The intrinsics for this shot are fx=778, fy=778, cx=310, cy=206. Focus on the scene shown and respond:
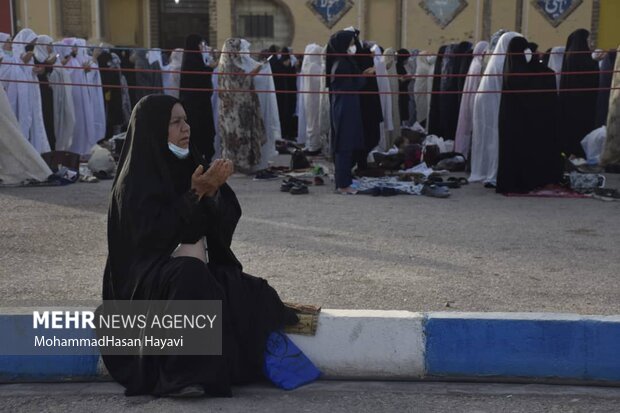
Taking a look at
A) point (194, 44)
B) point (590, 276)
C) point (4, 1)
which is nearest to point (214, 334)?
point (590, 276)

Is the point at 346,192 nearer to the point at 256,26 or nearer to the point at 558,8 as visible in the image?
the point at 256,26

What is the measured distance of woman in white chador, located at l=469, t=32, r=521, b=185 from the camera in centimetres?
862

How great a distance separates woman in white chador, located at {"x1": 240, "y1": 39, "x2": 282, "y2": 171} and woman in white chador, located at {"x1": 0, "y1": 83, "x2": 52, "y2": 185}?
264cm

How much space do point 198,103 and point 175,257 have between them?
6.84 m

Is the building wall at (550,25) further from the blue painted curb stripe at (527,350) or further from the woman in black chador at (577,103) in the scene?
the blue painted curb stripe at (527,350)

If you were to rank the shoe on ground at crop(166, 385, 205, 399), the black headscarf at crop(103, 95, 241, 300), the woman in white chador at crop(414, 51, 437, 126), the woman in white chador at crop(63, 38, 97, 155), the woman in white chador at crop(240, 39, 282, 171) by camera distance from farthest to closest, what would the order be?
the woman in white chador at crop(414, 51, 437, 126), the woman in white chador at crop(63, 38, 97, 155), the woman in white chador at crop(240, 39, 282, 171), the black headscarf at crop(103, 95, 241, 300), the shoe on ground at crop(166, 385, 205, 399)

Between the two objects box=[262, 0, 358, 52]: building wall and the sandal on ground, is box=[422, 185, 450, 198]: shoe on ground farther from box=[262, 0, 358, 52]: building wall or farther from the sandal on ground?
box=[262, 0, 358, 52]: building wall

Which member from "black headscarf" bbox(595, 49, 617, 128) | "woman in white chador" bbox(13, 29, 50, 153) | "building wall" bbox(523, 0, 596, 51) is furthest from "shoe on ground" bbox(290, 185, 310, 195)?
"building wall" bbox(523, 0, 596, 51)

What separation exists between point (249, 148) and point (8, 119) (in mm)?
2788

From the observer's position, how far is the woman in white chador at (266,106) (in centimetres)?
973

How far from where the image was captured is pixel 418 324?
3398mm

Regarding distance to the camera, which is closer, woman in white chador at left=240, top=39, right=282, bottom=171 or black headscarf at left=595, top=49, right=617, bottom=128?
woman in white chador at left=240, top=39, right=282, bottom=171

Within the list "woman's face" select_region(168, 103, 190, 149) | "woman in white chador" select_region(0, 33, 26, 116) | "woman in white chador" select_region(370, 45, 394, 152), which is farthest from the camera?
"woman in white chador" select_region(370, 45, 394, 152)

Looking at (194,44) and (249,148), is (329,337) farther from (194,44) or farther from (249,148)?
(194,44)
